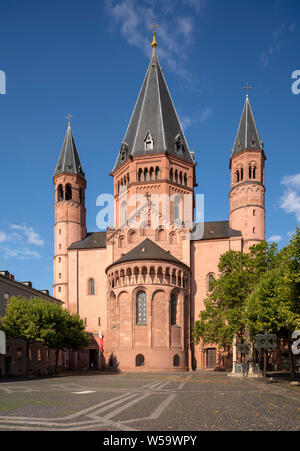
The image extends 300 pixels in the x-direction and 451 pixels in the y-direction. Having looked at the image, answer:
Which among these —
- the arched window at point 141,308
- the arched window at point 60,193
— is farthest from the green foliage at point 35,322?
the arched window at point 60,193

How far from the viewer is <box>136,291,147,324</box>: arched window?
182 ft

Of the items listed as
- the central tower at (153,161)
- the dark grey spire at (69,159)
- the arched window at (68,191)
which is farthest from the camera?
the dark grey spire at (69,159)

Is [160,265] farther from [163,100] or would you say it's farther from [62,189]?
[163,100]

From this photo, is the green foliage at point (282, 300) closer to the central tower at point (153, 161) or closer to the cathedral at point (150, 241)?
the cathedral at point (150, 241)

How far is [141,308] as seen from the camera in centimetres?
5578

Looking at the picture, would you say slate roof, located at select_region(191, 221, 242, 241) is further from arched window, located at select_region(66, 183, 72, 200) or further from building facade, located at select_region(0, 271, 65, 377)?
building facade, located at select_region(0, 271, 65, 377)

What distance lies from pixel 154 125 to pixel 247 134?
597 inches

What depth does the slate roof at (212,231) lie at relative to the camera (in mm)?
65250

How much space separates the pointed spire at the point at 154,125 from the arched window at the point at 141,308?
24.7 meters

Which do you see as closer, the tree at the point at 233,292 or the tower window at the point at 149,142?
the tree at the point at 233,292

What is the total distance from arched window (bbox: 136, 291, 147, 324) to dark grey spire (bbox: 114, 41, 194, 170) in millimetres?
24667

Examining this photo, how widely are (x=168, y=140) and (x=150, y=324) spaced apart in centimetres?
3123

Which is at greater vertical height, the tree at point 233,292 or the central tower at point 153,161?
the central tower at point 153,161

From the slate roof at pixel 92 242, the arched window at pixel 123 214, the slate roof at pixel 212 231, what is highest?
the arched window at pixel 123 214
